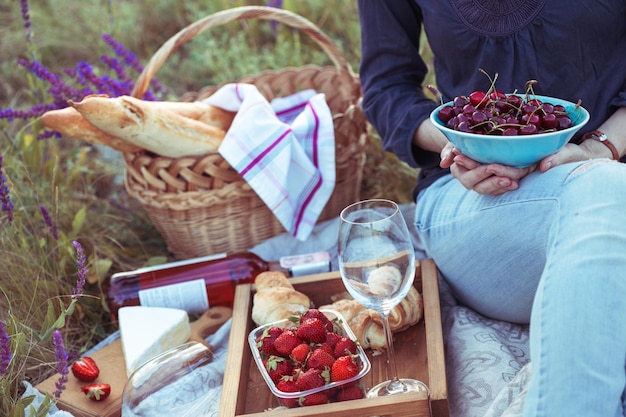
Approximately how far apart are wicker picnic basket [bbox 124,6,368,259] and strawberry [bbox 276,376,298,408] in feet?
3.16

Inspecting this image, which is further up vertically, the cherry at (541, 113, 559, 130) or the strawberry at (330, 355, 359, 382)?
the cherry at (541, 113, 559, 130)

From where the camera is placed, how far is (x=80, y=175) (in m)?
2.65

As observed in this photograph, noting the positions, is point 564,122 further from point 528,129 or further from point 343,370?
point 343,370

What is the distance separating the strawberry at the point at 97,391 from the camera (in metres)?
1.73

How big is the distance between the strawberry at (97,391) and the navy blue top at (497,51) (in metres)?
0.96

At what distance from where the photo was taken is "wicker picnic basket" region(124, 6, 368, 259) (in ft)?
7.37

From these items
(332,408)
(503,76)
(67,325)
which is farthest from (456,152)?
(67,325)

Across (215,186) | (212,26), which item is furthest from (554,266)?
(212,26)

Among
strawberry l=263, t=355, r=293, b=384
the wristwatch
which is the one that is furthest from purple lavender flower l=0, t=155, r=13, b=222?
the wristwatch

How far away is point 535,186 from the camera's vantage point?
1522 millimetres

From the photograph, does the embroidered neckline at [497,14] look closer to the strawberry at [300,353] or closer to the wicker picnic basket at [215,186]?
the wicker picnic basket at [215,186]

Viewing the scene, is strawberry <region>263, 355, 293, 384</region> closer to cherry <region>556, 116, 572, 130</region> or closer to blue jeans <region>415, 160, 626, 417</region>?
blue jeans <region>415, 160, 626, 417</region>

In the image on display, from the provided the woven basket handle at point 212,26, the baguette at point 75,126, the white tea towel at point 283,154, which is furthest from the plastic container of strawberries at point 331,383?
the woven basket handle at point 212,26

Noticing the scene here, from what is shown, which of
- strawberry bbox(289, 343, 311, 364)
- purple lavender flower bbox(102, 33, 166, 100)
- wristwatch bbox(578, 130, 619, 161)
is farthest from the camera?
purple lavender flower bbox(102, 33, 166, 100)
